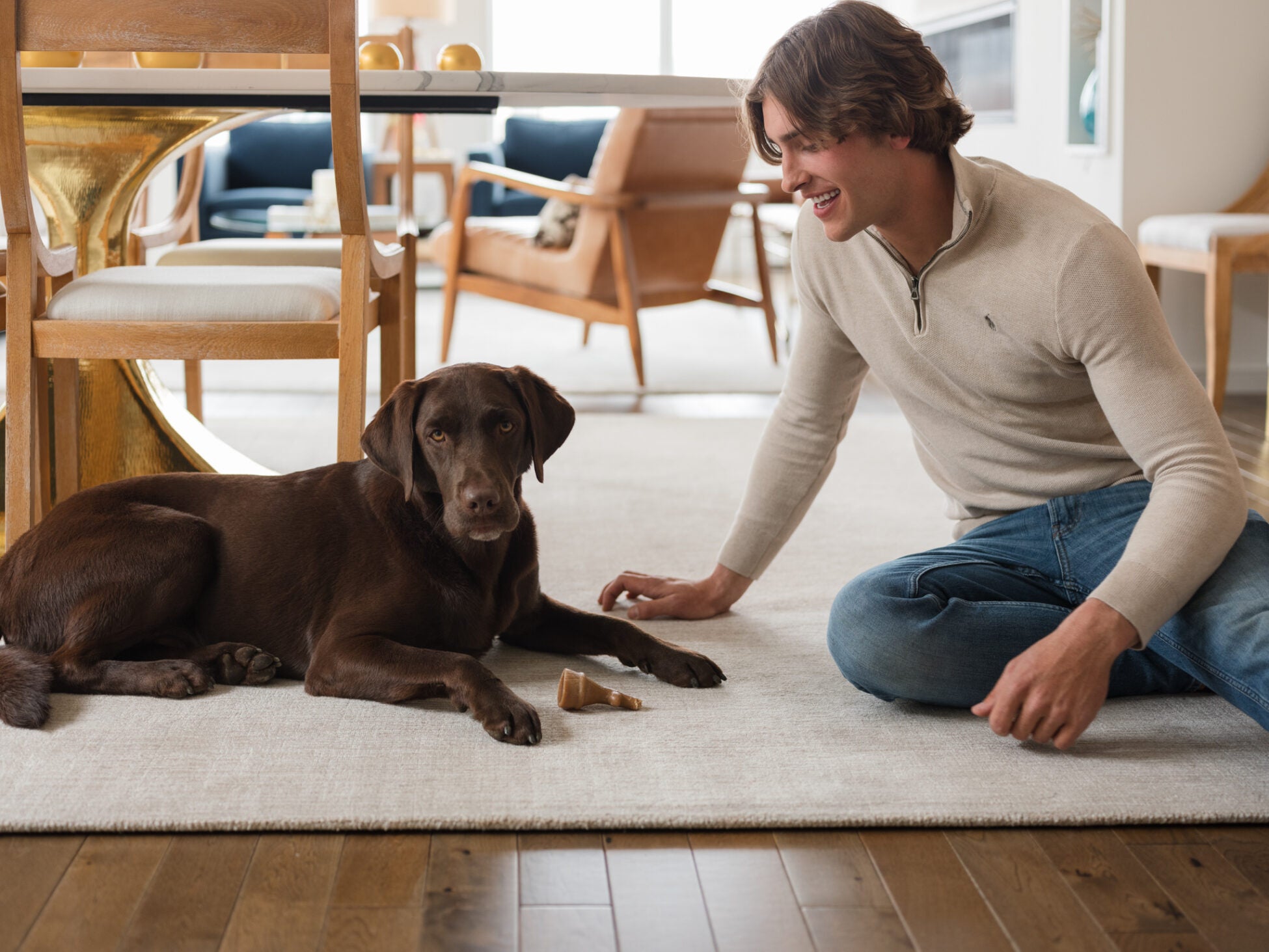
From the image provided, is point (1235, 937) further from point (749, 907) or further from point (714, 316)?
point (714, 316)

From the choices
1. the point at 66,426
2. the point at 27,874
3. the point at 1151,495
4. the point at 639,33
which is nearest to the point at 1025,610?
the point at 1151,495

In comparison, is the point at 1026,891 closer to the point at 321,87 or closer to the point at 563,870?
the point at 563,870

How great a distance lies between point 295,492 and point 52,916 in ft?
2.74

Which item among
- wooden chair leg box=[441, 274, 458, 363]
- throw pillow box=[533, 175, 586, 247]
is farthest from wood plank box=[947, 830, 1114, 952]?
wooden chair leg box=[441, 274, 458, 363]

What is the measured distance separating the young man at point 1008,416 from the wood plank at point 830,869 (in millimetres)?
236

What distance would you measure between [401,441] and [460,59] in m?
1.73

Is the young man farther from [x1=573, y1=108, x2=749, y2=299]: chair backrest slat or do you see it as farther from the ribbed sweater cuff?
[x1=573, y1=108, x2=749, y2=299]: chair backrest slat

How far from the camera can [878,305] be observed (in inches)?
75.9

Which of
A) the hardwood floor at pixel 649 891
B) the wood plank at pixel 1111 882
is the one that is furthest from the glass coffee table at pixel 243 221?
the wood plank at pixel 1111 882

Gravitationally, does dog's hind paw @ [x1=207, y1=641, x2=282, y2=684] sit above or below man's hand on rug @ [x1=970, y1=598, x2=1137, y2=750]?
below

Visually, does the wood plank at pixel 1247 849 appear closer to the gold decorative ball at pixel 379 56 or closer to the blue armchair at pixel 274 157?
the gold decorative ball at pixel 379 56

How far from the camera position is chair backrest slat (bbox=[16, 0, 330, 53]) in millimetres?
2242

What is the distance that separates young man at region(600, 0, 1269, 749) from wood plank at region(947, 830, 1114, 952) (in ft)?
Result: 0.50

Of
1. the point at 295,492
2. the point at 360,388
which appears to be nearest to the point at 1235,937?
the point at 295,492
